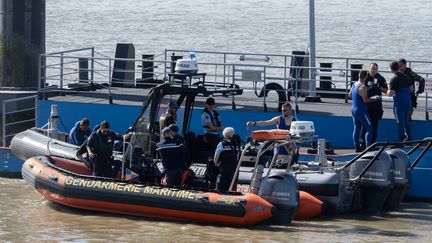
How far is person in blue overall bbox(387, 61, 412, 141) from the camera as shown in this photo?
775 inches

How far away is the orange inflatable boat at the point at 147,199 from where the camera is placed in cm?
1703

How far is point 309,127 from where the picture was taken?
1784 cm

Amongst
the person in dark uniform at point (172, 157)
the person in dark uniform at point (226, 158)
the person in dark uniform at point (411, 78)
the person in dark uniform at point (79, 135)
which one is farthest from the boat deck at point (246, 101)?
the person in dark uniform at point (172, 157)

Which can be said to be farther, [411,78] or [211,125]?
[411,78]

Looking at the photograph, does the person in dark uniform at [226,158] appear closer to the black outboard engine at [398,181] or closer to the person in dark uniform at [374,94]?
the black outboard engine at [398,181]

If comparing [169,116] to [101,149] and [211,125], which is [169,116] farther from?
[101,149]

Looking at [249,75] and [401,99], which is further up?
[249,75]

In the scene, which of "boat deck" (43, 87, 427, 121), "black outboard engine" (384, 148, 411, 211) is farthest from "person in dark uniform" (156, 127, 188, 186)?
"boat deck" (43, 87, 427, 121)

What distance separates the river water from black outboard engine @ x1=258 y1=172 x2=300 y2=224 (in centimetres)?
19

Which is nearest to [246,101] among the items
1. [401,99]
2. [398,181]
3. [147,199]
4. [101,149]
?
[401,99]

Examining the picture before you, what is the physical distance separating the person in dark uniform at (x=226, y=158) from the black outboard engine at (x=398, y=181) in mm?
2582

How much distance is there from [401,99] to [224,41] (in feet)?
121

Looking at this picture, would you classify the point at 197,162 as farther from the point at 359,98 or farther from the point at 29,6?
the point at 29,6

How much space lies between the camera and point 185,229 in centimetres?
1717
